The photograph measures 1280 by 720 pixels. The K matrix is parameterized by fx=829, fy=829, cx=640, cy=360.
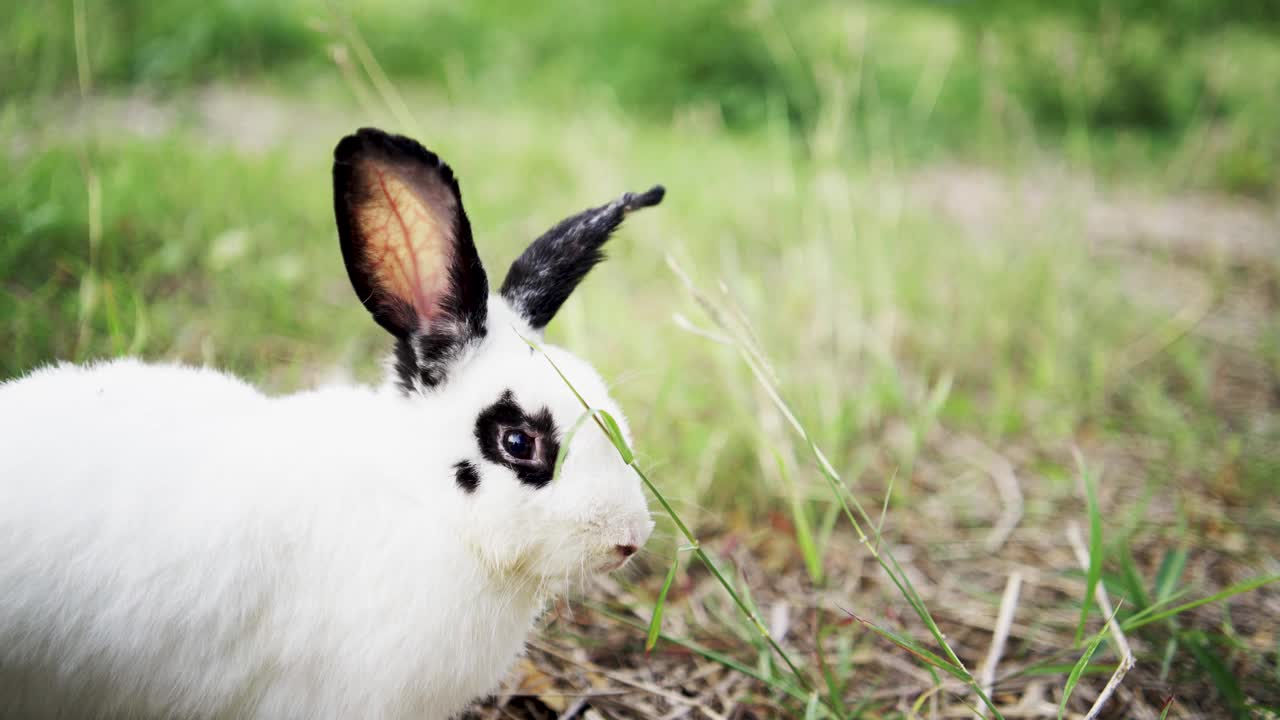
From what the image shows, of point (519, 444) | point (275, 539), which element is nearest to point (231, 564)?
point (275, 539)

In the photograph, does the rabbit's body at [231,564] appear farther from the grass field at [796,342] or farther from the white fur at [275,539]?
the grass field at [796,342]

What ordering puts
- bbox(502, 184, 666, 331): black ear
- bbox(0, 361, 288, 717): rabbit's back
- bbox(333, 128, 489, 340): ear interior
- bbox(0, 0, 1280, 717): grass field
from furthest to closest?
A: bbox(0, 0, 1280, 717): grass field < bbox(502, 184, 666, 331): black ear < bbox(333, 128, 489, 340): ear interior < bbox(0, 361, 288, 717): rabbit's back

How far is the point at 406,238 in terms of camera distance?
1.49 meters

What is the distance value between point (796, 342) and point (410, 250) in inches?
80.1

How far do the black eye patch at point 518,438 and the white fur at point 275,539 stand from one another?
2 cm

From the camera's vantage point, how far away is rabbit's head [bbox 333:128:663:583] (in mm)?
1414

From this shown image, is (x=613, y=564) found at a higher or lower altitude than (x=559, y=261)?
lower

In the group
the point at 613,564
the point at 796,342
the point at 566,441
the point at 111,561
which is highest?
the point at 111,561

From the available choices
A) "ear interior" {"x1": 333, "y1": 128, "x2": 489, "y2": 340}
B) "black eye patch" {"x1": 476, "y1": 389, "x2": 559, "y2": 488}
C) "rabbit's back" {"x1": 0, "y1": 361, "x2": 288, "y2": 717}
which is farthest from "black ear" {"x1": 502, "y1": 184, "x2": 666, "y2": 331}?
"rabbit's back" {"x1": 0, "y1": 361, "x2": 288, "y2": 717}

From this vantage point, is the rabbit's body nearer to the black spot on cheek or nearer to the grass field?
the black spot on cheek

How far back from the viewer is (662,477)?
247cm

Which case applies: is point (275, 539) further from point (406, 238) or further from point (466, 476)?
point (406, 238)

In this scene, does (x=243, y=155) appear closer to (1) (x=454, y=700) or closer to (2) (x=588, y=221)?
(2) (x=588, y=221)

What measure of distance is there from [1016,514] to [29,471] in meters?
2.61
